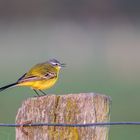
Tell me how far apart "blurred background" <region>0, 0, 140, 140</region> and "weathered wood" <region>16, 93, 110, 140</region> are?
1.98m

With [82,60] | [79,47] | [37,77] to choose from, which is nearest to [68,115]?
[37,77]

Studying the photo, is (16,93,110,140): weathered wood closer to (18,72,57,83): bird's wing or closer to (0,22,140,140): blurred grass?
(18,72,57,83): bird's wing

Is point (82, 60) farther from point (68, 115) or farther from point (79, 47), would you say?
point (68, 115)

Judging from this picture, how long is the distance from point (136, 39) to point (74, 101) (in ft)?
63.6

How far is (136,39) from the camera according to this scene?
25812mm

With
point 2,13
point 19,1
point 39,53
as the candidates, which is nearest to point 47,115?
point 39,53

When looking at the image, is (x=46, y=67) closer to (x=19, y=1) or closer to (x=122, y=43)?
(x=122, y=43)

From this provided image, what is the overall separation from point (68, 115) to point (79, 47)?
784 inches

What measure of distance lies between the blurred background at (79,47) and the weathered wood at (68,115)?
1978mm

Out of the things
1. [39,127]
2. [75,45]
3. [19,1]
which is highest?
[19,1]

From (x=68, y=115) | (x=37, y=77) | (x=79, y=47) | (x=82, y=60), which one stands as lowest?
(x=68, y=115)

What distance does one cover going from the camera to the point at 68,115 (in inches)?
256

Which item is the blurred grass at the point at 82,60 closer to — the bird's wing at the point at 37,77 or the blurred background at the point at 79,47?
the blurred background at the point at 79,47

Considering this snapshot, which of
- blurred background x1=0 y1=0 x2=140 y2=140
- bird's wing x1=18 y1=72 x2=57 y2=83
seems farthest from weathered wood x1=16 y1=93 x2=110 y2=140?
bird's wing x1=18 y1=72 x2=57 y2=83
